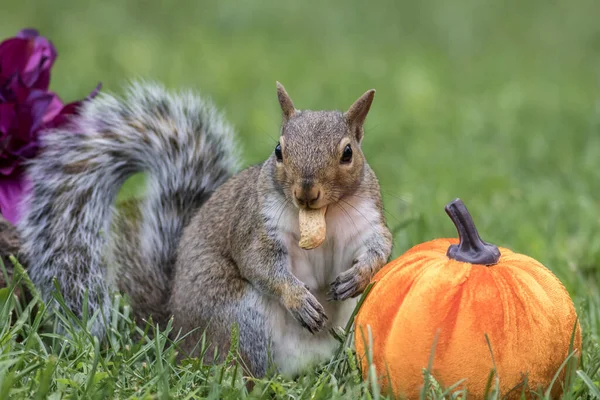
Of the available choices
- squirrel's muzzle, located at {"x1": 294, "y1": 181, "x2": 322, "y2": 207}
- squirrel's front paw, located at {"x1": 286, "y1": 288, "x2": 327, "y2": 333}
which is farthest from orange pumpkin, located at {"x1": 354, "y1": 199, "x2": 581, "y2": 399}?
squirrel's muzzle, located at {"x1": 294, "y1": 181, "x2": 322, "y2": 207}

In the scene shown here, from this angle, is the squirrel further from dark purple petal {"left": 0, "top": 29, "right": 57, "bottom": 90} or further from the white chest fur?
dark purple petal {"left": 0, "top": 29, "right": 57, "bottom": 90}

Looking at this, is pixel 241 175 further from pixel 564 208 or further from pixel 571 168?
pixel 571 168

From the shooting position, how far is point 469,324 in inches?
70.0

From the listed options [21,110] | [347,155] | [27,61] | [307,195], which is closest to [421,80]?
[27,61]

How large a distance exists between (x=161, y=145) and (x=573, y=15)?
6.20 meters

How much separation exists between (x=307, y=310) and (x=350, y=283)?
0.12 m

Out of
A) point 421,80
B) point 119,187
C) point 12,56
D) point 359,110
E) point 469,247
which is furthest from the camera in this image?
point 421,80

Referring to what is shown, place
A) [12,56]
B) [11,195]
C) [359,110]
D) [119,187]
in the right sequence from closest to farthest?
[359,110] < [119,187] < [11,195] < [12,56]

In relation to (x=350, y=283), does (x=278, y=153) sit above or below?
above

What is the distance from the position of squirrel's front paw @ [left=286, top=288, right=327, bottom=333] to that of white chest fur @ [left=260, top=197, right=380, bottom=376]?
0.10 m

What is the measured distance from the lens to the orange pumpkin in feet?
5.82

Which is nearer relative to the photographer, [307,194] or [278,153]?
[307,194]

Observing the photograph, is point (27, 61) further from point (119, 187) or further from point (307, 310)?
point (307, 310)

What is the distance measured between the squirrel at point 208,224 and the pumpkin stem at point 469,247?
0.70 ft
